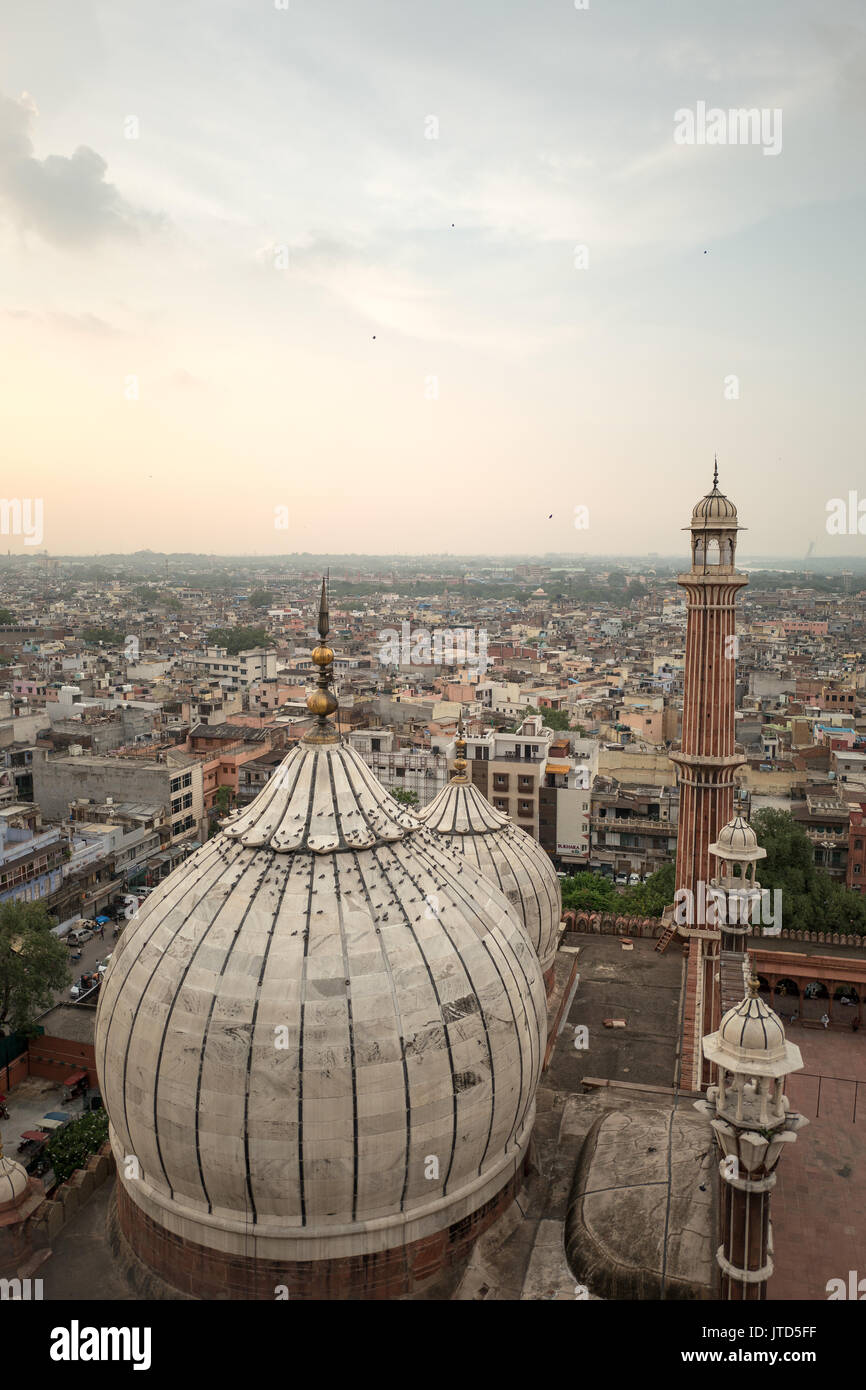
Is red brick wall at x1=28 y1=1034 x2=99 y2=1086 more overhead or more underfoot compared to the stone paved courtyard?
more underfoot

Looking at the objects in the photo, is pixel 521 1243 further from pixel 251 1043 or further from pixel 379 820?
pixel 379 820

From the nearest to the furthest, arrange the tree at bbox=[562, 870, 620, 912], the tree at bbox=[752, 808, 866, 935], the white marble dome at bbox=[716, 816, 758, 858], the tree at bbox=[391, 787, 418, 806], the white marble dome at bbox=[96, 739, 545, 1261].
Result: the white marble dome at bbox=[96, 739, 545, 1261] < the white marble dome at bbox=[716, 816, 758, 858] < the tree at bbox=[562, 870, 620, 912] < the tree at bbox=[752, 808, 866, 935] < the tree at bbox=[391, 787, 418, 806]

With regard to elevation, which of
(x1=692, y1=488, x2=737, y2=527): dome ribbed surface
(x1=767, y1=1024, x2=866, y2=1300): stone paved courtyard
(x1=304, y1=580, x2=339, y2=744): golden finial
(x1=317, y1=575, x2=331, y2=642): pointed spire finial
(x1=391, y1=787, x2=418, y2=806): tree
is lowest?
(x1=767, y1=1024, x2=866, y2=1300): stone paved courtyard

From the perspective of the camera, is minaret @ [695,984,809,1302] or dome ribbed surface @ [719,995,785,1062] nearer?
minaret @ [695,984,809,1302]

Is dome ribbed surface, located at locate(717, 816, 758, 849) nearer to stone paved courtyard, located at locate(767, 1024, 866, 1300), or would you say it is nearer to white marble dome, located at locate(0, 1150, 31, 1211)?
stone paved courtyard, located at locate(767, 1024, 866, 1300)

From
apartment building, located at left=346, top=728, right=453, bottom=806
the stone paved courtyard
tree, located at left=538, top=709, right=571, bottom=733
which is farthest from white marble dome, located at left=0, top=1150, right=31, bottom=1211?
tree, located at left=538, top=709, right=571, bottom=733

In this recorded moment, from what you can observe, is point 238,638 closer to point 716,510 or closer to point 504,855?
point 716,510
